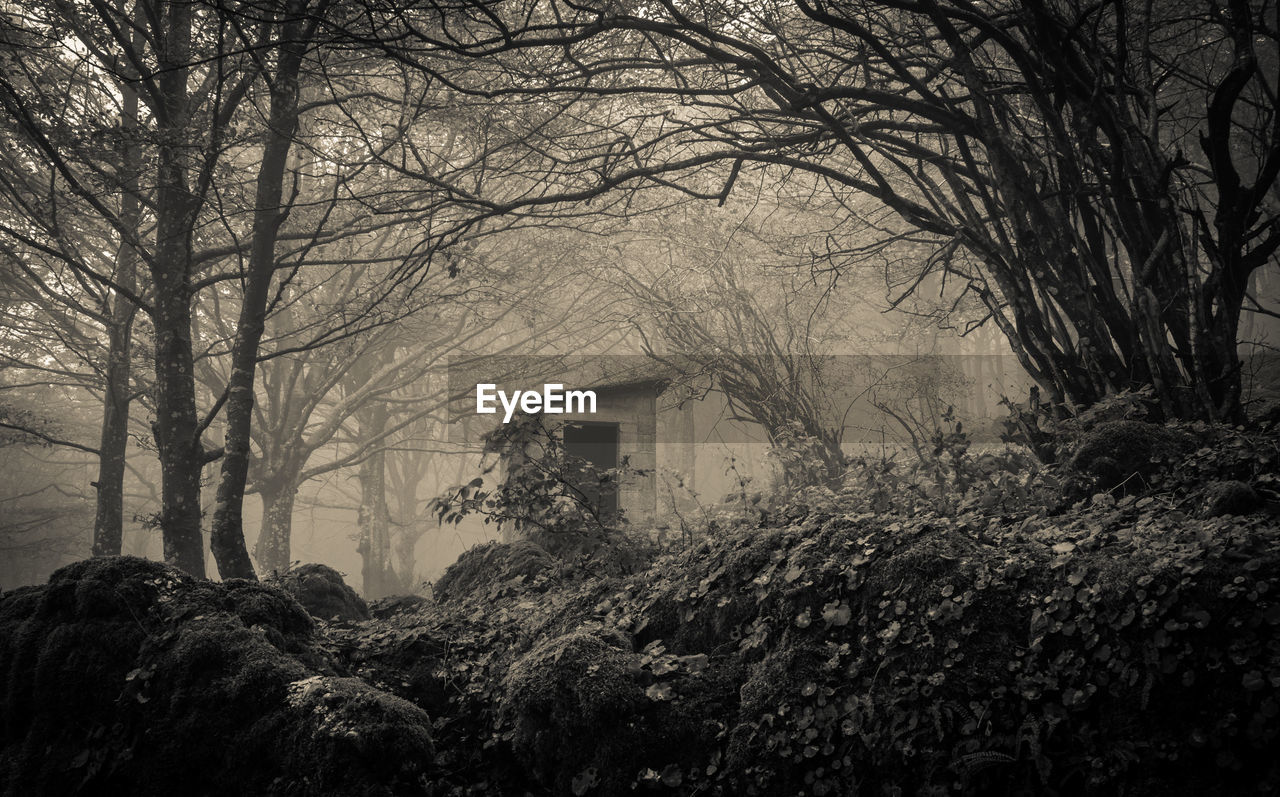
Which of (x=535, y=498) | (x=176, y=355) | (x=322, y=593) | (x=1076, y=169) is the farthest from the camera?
(x=176, y=355)

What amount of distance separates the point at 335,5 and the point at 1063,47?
4960 mm

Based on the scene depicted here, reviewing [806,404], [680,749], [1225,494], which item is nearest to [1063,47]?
[1225,494]

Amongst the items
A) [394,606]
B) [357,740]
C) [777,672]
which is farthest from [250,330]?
[777,672]

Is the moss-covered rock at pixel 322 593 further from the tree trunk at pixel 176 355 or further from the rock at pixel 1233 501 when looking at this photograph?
the rock at pixel 1233 501

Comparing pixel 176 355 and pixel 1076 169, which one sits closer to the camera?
pixel 1076 169

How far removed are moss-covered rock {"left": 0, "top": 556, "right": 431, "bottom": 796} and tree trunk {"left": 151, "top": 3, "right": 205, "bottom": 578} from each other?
3.44m

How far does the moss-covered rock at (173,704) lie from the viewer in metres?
2.96

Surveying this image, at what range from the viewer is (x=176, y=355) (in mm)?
7074

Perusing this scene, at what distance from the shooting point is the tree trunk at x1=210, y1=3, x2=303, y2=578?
662cm

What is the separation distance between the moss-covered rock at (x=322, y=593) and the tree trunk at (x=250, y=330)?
798mm

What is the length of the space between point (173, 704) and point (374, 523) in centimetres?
1880

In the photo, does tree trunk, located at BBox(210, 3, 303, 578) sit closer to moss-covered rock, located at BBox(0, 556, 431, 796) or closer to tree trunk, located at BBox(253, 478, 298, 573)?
moss-covered rock, located at BBox(0, 556, 431, 796)

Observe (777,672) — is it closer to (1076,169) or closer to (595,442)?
(1076,169)

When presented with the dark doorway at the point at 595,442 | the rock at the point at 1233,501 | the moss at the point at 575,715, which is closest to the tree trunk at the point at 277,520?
the dark doorway at the point at 595,442
